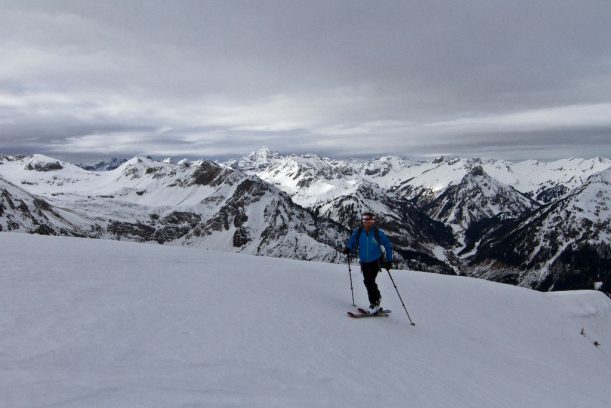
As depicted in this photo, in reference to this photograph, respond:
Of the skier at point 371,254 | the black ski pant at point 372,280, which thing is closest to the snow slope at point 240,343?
the black ski pant at point 372,280

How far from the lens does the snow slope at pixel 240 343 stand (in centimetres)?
606

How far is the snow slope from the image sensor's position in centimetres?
606

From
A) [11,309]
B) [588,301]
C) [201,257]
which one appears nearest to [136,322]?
[11,309]

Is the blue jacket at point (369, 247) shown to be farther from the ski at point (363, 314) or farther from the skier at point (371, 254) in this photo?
the ski at point (363, 314)

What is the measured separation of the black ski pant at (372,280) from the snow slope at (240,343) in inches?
27.1

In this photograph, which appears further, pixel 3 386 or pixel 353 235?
pixel 353 235

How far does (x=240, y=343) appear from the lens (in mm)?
8430

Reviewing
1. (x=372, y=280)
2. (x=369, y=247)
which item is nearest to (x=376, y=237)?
(x=369, y=247)

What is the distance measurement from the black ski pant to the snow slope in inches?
27.1

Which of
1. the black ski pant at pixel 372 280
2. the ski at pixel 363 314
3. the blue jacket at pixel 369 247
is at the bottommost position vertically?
the ski at pixel 363 314

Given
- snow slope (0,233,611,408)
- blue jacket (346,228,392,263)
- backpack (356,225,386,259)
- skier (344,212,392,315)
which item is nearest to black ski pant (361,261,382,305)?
skier (344,212,392,315)

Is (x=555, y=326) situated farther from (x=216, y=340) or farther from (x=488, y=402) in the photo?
(x=216, y=340)

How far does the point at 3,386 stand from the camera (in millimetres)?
5223

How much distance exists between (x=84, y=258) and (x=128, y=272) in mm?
2544
